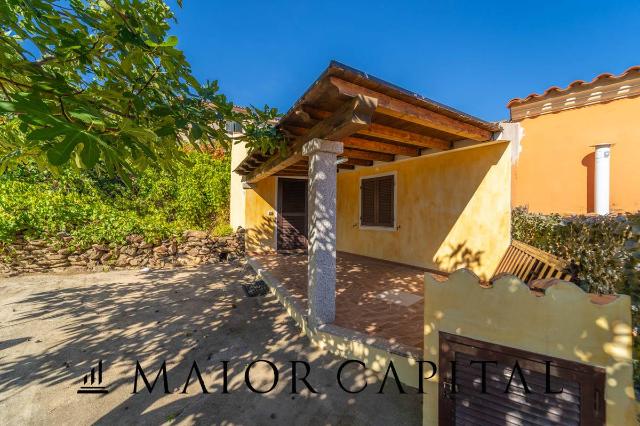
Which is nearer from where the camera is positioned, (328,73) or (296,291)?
(328,73)

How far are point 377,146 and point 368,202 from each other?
339cm

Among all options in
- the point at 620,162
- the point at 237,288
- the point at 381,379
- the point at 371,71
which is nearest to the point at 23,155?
the point at 371,71

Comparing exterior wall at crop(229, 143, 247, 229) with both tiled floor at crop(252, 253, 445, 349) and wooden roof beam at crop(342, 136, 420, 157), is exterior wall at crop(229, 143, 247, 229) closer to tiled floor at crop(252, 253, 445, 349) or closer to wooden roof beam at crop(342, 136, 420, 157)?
tiled floor at crop(252, 253, 445, 349)

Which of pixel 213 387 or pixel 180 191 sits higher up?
pixel 180 191

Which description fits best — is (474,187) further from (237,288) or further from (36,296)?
(36,296)

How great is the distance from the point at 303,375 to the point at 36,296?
Answer: 22.5ft

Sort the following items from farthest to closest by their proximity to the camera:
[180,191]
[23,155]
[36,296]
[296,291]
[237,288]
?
[180,191], [237,288], [36,296], [296,291], [23,155]

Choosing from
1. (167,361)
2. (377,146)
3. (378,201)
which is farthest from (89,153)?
(378,201)

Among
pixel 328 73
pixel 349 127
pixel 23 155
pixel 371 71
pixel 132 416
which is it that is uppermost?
pixel 371 71

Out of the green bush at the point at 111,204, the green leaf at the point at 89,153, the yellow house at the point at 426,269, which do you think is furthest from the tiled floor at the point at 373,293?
the green bush at the point at 111,204

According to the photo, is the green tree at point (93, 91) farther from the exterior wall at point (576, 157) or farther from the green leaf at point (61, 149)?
the exterior wall at point (576, 157)

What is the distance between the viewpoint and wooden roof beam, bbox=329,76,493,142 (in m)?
2.67

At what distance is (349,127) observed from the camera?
2943 mm

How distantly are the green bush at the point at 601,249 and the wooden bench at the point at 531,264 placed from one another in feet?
0.52
